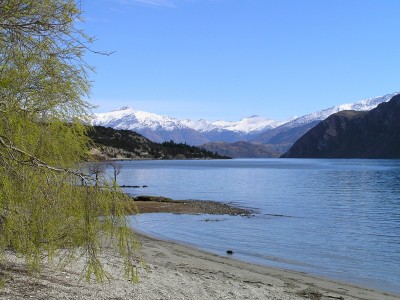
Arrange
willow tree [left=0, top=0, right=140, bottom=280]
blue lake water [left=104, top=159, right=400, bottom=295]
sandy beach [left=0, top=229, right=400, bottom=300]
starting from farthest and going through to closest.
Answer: blue lake water [left=104, top=159, right=400, bottom=295] → sandy beach [left=0, top=229, right=400, bottom=300] → willow tree [left=0, top=0, right=140, bottom=280]

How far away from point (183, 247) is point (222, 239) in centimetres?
417

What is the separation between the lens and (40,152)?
1005 centimetres

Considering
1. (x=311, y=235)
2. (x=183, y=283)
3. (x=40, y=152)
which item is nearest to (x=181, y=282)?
(x=183, y=283)

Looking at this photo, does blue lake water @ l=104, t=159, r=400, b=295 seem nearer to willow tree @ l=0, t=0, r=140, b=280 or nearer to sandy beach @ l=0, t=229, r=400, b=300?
sandy beach @ l=0, t=229, r=400, b=300

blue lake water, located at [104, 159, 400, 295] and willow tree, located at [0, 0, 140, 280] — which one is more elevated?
willow tree, located at [0, 0, 140, 280]

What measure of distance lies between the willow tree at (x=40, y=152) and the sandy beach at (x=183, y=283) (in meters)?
2.02

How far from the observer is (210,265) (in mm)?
22516

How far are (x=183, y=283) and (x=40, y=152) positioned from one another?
855 centimetres

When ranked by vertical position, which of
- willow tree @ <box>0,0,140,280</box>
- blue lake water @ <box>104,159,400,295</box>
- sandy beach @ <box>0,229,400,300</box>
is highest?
willow tree @ <box>0,0,140,280</box>

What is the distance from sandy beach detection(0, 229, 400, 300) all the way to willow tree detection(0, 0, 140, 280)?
2.02m

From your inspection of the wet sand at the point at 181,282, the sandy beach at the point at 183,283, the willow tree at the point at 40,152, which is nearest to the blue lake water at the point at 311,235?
the sandy beach at the point at 183,283

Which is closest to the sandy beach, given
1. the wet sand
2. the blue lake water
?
the wet sand

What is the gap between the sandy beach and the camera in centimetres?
1182

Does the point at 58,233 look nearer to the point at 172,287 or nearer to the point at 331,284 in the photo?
the point at 172,287
